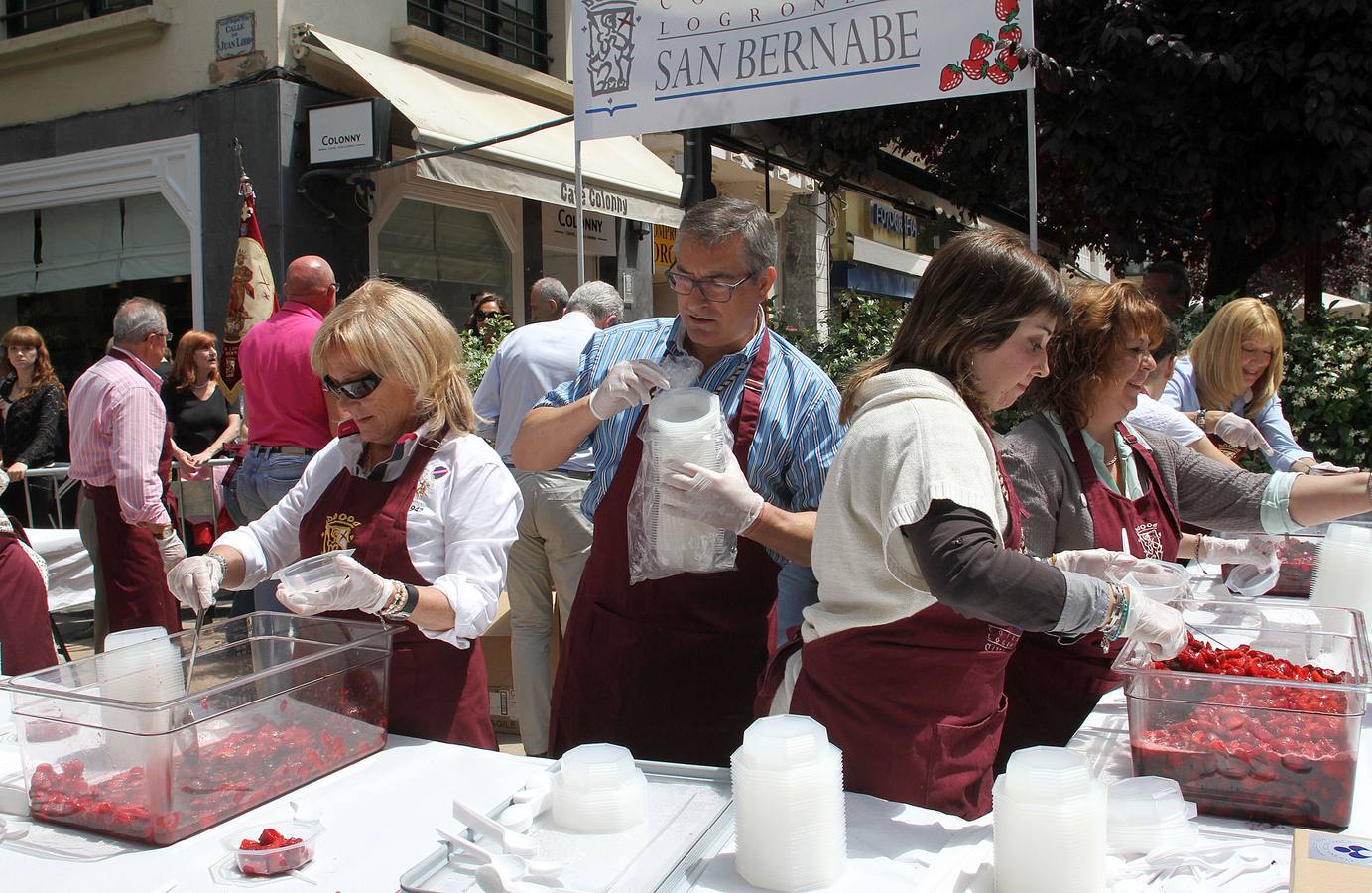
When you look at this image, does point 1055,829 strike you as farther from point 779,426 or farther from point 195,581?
point 195,581

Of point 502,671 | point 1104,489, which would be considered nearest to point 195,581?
point 1104,489

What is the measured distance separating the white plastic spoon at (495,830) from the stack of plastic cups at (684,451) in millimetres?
737

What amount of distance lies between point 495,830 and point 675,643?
2.90ft

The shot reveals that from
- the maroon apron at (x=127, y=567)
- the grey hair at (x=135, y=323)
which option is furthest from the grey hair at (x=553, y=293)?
the maroon apron at (x=127, y=567)

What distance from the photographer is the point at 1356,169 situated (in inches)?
232

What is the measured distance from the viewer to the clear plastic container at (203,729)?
4.92 ft

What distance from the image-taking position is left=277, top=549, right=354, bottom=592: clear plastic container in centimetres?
177

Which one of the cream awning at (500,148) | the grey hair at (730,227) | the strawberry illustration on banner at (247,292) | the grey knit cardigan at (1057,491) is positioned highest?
the cream awning at (500,148)

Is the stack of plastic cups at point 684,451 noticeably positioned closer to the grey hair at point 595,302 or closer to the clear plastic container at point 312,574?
the clear plastic container at point 312,574

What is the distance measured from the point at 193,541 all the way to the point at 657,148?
27.3ft

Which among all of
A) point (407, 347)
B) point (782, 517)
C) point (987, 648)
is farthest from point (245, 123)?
point (987, 648)

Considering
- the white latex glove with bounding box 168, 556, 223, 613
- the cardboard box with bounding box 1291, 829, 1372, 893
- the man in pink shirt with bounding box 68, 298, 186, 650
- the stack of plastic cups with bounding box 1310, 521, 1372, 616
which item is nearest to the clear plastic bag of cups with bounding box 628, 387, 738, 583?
the white latex glove with bounding box 168, 556, 223, 613

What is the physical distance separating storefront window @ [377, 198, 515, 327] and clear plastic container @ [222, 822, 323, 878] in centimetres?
818

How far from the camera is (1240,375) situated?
4.30 m
